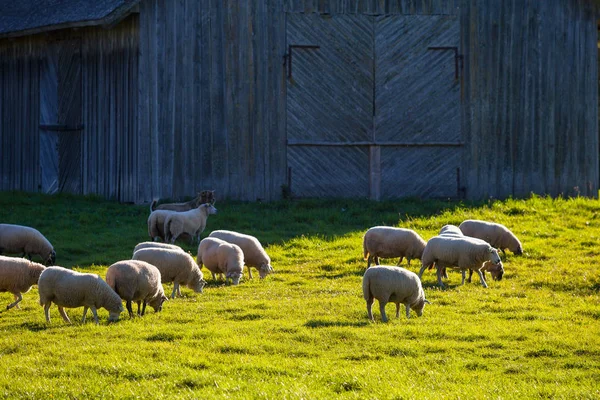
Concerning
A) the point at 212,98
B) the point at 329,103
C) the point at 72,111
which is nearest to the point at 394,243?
the point at 329,103

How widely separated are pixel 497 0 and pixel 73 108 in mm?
11156

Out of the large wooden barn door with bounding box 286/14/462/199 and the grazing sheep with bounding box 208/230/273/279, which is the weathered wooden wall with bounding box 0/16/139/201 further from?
the grazing sheep with bounding box 208/230/273/279

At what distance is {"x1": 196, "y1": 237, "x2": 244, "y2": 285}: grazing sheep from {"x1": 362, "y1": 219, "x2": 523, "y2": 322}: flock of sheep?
1973 mm

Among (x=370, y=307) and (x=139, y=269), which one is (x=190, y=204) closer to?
(x=139, y=269)

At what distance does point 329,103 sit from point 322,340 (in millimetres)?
14553

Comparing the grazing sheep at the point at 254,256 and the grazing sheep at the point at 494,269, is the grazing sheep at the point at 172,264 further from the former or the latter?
the grazing sheep at the point at 494,269

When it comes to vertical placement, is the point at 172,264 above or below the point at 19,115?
below

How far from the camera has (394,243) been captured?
648 inches

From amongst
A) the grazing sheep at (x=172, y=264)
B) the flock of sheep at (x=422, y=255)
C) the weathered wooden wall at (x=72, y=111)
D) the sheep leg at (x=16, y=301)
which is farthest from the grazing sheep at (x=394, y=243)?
the weathered wooden wall at (x=72, y=111)

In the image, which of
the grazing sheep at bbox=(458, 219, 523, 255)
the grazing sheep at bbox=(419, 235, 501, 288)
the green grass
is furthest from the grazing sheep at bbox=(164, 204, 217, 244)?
the grazing sheep at bbox=(419, 235, 501, 288)

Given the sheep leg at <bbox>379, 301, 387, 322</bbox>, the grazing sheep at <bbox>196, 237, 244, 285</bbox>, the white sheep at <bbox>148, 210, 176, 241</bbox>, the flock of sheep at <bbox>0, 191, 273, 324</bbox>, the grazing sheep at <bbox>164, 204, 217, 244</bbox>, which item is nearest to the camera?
the flock of sheep at <bbox>0, 191, 273, 324</bbox>

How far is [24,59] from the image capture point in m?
28.0

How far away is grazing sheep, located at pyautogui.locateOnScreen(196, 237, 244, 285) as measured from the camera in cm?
1529

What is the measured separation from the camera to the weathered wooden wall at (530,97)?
84.1ft
